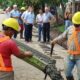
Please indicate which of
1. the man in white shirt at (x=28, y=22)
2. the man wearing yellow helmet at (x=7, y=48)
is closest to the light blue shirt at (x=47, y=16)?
the man in white shirt at (x=28, y=22)

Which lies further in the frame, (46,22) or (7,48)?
(46,22)

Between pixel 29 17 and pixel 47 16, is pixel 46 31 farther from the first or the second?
pixel 29 17

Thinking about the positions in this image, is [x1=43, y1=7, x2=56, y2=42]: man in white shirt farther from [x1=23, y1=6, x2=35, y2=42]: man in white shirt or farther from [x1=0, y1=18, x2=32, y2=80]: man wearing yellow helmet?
[x1=0, y1=18, x2=32, y2=80]: man wearing yellow helmet

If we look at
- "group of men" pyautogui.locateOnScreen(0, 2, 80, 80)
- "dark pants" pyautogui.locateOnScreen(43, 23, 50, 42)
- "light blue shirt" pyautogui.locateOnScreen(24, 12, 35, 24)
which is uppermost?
"group of men" pyautogui.locateOnScreen(0, 2, 80, 80)

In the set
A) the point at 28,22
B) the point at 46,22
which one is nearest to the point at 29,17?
the point at 28,22

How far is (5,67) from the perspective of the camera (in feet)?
21.6

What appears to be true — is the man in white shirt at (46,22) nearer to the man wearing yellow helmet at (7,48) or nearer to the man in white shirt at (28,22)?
the man in white shirt at (28,22)

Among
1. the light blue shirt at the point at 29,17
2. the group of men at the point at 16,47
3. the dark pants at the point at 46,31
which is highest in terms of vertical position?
the group of men at the point at 16,47

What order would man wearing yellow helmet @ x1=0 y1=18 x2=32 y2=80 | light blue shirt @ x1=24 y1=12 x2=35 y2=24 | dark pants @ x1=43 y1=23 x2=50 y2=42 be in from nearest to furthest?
man wearing yellow helmet @ x1=0 y1=18 x2=32 y2=80 → light blue shirt @ x1=24 y1=12 x2=35 y2=24 → dark pants @ x1=43 y1=23 x2=50 y2=42

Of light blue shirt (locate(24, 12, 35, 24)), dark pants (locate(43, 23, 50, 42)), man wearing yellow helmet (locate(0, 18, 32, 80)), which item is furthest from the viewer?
dark pants (locate(43, 23, 50, 42))

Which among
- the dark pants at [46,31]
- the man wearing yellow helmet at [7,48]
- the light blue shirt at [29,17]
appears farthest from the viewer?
the dark pants at [46,31]

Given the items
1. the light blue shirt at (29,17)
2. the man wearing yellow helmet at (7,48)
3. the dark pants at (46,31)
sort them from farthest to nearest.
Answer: the dark pants at (46,31) → the light blue shirt at (29,17) → the man wearing yellow helmet at (7,48)

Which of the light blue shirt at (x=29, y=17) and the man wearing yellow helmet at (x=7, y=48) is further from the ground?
the man wearing yellow helmet at (x=7, y=48)

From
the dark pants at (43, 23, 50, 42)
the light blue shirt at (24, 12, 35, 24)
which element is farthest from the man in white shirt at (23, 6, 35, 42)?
the dark pants at (43, 23, 50, 42)
